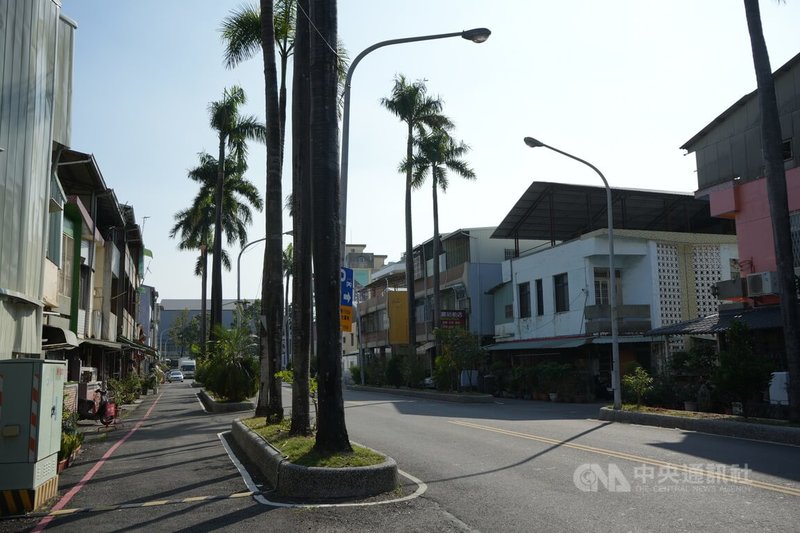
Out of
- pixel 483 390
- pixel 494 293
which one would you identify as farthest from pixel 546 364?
pixel 494 293

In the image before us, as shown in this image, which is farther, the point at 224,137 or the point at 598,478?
the point at 224,137

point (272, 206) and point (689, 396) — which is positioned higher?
point (272, 206)

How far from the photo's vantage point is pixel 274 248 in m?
18.9

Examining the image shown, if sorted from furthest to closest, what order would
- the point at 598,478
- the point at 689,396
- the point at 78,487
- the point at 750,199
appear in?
the point at 750,199 < the point at 689,396 < the point at 78,487 < the point at 598,478

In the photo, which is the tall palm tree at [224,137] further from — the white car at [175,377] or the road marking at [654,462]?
the white car at [175,377]

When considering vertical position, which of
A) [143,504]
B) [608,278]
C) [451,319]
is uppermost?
[608,278]

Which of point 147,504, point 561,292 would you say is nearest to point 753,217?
point 561,292

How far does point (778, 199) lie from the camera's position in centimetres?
1692

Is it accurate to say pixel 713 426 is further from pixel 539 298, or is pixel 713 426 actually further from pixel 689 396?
pixel 539 298

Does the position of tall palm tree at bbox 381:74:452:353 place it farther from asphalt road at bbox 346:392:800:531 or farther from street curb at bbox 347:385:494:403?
asphalt road at bbox 346:392:800:531

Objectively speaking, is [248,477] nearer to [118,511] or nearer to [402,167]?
[118,511]

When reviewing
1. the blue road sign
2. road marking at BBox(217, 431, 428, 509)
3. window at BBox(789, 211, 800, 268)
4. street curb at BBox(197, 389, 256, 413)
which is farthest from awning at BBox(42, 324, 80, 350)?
window at BBox(789, 211, 800, 268)

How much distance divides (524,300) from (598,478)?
98.0 feet

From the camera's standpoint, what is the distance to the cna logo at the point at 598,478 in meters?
8.94
